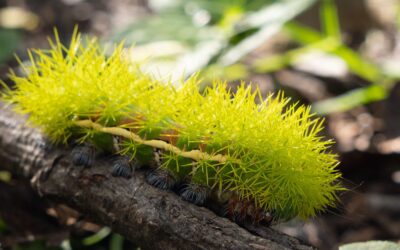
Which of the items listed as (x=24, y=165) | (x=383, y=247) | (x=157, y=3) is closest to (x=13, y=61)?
(x=157, y=3)

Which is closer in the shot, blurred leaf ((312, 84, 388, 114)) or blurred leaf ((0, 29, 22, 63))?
blurred leaf ((312, 84, 388, 114))

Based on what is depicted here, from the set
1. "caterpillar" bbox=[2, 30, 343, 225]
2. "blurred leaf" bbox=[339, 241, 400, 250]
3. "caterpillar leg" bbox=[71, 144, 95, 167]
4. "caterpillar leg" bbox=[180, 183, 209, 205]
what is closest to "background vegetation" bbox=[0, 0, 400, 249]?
"blurred leaf" bbox=[339, 241, 400, 250]

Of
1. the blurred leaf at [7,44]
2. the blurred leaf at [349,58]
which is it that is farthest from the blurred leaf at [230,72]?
the blurred leaf at [7,44]

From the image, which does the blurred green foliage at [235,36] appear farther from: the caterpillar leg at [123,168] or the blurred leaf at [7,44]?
the caterpillar leg at [123,168]

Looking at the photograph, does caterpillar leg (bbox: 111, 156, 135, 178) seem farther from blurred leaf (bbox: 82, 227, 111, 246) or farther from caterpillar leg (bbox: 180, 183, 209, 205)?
blurred leaf (bbox: 82, 227, 111, 246)

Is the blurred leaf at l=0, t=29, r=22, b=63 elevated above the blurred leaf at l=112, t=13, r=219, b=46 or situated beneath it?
situated beneath

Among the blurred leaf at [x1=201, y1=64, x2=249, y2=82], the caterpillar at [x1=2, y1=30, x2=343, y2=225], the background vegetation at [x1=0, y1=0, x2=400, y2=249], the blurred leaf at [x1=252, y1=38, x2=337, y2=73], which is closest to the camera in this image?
the caterpillar at [x1=2, y1=30, x2=343, y2=225]

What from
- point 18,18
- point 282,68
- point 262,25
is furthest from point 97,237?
point 18,18

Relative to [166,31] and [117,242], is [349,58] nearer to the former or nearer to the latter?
[166,31]
